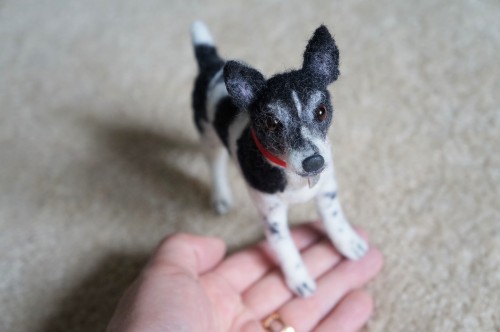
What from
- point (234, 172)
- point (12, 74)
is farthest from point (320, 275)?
point (12, 74)

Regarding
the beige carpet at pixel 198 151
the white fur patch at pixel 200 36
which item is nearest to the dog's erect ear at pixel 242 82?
the white fur patch at pixel 200 36

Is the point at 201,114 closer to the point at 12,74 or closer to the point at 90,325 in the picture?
the point at 90,325

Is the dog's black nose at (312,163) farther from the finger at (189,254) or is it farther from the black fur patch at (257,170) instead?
the finger at (189,254)

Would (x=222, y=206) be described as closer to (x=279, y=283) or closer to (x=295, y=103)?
(x=279, y=283)

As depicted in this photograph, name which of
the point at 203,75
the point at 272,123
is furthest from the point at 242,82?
the point at 203,75

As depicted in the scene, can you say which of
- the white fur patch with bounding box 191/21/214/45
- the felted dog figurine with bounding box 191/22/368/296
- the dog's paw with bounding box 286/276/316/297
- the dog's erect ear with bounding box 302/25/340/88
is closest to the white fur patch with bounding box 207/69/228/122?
the felted dog figurine with bounding box 191/22/368/296

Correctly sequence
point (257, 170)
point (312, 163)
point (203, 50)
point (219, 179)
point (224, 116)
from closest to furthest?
point (312, 163)
point (257, 170)
point (224, 116)
point (203, 50)
point (219, 179)
